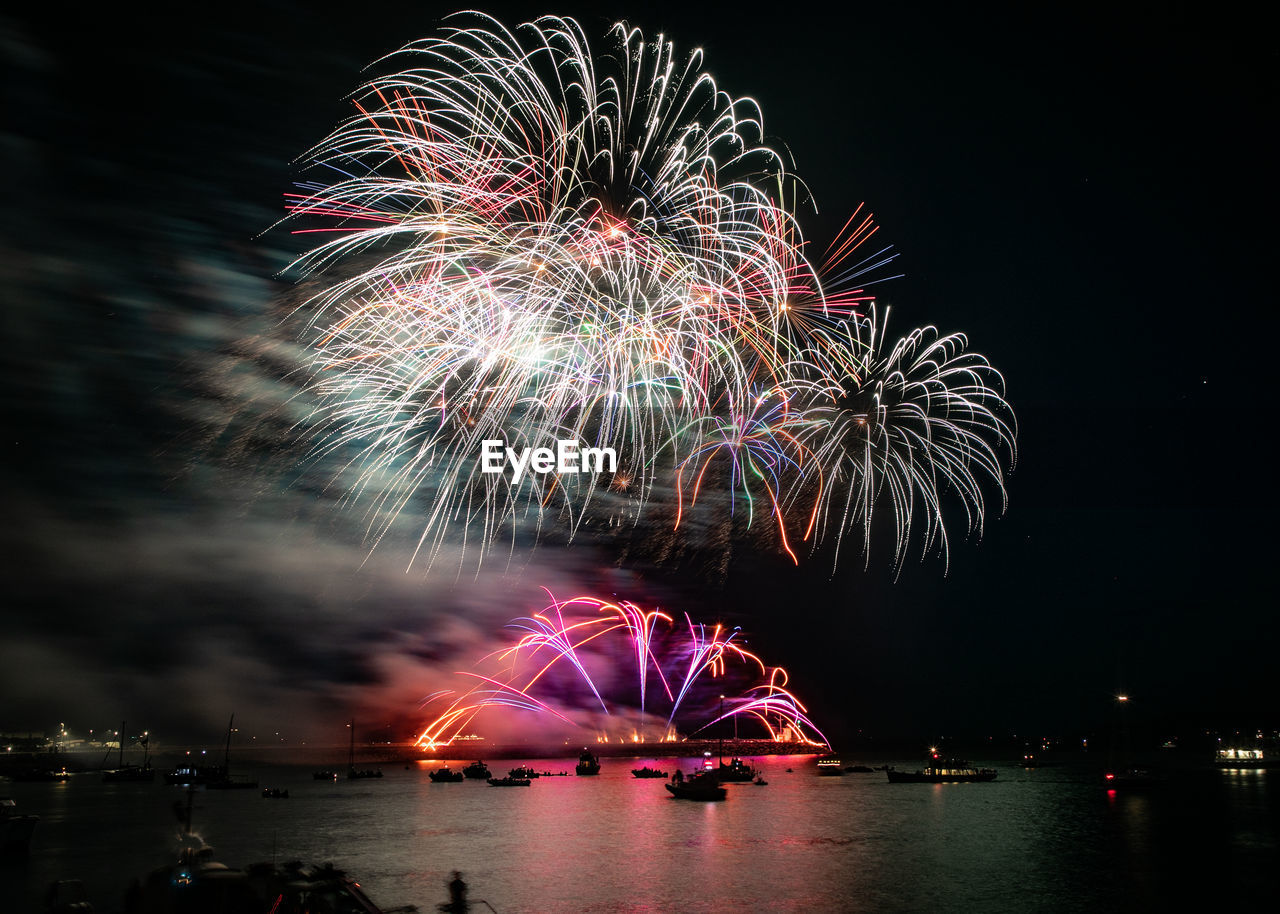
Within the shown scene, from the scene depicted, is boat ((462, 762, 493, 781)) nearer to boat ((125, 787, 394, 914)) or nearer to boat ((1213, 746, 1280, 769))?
boat ((1213, 746, 1280, 769))

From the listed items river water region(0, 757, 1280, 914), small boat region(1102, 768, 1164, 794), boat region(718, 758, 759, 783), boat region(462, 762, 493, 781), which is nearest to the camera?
river water region(0, 757, 1280, 914)

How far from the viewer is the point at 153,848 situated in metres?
51.3

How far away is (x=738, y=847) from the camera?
45.3 metres

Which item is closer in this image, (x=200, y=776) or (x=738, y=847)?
(x=738, y=847)

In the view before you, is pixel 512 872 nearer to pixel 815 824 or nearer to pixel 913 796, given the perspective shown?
pixel 815 824

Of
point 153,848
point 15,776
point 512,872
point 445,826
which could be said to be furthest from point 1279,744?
point 15,776

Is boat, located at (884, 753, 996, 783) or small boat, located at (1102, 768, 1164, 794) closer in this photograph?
small boat, located at (1102, 768, 1164, 794)

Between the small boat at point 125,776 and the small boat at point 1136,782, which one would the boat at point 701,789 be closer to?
the small boat at point 1136,782

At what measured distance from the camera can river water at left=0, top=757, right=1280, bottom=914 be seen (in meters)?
34.1

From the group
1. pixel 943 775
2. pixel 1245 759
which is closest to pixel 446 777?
pixel 943 775

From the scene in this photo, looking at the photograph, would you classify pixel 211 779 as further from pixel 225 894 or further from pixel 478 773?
pixel 225 894

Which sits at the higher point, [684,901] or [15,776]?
[684,901]

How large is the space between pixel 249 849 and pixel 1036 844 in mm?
40795

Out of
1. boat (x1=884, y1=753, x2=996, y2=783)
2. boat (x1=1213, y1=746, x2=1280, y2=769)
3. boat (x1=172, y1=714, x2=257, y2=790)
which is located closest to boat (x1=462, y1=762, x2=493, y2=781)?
boat (x1=172, y1=714, x2=257, y2=790)
